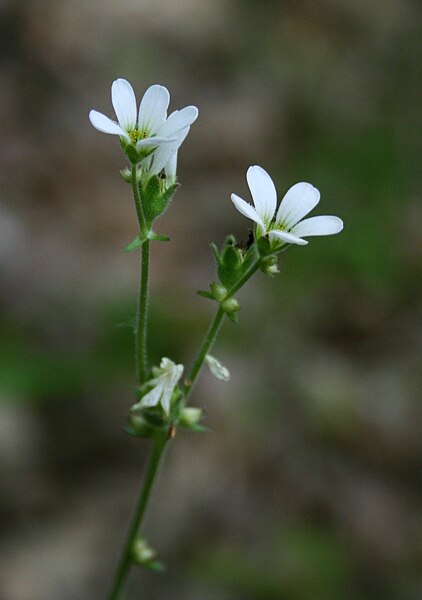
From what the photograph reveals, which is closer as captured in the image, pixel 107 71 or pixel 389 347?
pixel 389 347

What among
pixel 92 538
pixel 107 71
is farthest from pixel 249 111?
pixel 92 538

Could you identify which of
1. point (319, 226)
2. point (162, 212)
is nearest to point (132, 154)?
point (162, 212)

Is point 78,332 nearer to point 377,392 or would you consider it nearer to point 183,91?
point 377,392

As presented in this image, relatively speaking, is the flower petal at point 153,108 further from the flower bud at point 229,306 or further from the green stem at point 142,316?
the flower bud at point 229,306

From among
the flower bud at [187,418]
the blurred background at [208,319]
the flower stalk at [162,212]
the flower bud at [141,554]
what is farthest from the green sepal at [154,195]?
the blurred background at [208,319]

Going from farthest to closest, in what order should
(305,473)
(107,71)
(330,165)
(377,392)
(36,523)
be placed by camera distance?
1. (107,71)
2. (330,165)
3. (377,392)
4. (305,473)
5. (36,523)

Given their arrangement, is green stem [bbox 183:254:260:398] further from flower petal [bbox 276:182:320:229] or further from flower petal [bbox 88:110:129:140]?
flower petal [bbox 88:110:129:140]
